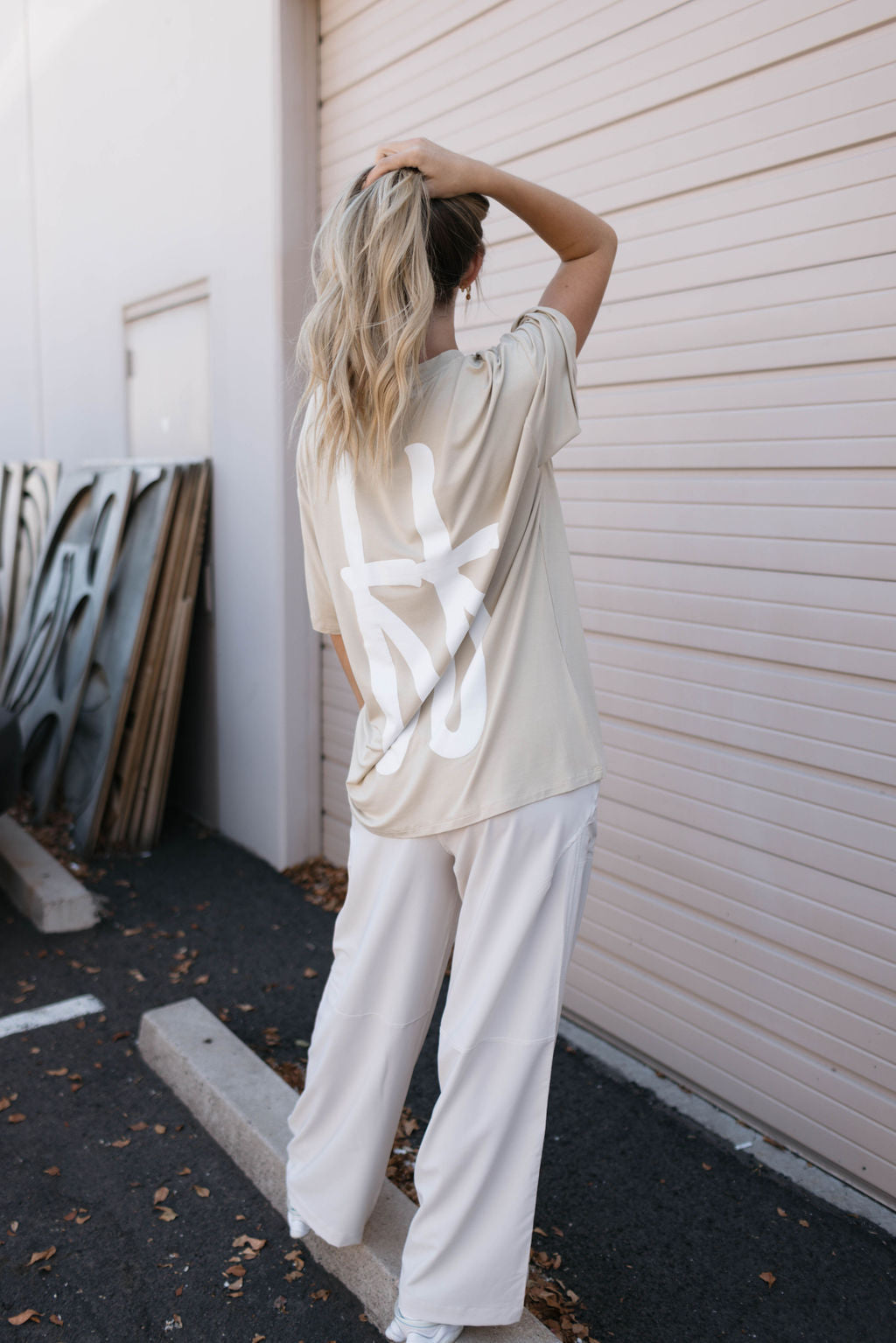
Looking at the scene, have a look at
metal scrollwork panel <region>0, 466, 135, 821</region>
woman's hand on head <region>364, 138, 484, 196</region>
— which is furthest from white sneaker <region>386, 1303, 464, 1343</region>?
metal scrollwork panel <region>0, 466, 135, 821</region>

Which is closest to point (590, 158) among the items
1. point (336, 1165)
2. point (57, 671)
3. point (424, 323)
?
point (424, 323)

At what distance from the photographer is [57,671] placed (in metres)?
5.39

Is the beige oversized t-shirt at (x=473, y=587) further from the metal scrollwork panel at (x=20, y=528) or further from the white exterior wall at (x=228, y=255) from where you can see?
the metal scrollwork panel at (x=20, y=528)

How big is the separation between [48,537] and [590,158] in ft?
12.9

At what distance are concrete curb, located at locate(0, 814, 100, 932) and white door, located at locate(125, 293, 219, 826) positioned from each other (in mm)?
1026

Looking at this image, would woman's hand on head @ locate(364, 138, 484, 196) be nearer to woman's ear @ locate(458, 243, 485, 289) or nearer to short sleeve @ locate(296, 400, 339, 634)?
woman's ear @ locate(458, 243, 485, 289)

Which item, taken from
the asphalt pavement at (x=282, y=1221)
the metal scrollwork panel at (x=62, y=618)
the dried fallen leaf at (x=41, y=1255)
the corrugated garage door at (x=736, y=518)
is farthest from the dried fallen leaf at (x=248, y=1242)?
the metal scrollwork panel at (x=62, y=618)

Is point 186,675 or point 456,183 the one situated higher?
point 456,183

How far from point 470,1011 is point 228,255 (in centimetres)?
404

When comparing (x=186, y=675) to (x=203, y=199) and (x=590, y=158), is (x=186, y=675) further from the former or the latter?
(x=590, y=158)

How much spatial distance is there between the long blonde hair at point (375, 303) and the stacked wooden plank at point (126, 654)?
3429 mm

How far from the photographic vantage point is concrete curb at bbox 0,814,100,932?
4.15m

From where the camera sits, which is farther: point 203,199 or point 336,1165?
point 203,199

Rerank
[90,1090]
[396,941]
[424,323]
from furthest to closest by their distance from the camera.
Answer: [90,1090] → [396,941] → [424,323]
